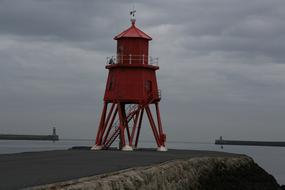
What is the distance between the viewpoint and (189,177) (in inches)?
990

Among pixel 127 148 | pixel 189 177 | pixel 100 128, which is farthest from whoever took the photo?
pixel 100 128

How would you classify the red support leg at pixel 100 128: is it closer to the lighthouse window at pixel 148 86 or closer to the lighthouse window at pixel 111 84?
the lighthouse window at pixel 111 84

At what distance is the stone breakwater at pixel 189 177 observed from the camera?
51.6 ft

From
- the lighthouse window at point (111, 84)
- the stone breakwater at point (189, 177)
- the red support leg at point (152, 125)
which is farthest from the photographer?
the lighthouse window at point (111, 84)

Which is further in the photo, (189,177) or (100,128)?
(100,128)

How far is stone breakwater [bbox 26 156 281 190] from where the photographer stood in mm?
15737

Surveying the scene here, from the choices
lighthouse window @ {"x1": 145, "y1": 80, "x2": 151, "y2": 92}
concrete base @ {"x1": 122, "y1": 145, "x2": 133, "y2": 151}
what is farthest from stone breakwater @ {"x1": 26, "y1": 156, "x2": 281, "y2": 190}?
lighthouse window @ {"x1": 145, "y1": 80, "x2": 151, "y2": 92}

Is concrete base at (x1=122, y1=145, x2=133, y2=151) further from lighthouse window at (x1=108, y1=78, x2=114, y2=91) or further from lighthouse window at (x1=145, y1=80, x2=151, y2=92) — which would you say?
lighthouse window at (x1=108, y1=78, x2=114, y2=91)

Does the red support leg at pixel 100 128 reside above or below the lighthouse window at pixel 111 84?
below

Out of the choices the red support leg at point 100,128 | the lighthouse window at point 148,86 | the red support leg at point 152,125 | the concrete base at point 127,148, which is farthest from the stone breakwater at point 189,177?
the red support leg at point 100,128

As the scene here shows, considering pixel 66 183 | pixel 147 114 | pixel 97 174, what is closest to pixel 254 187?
pixel 147 114

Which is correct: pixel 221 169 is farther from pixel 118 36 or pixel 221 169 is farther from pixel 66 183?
pixel 66 183

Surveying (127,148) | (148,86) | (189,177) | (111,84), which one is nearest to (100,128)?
(111,84)

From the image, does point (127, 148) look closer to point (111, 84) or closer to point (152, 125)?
point (152, 125)
